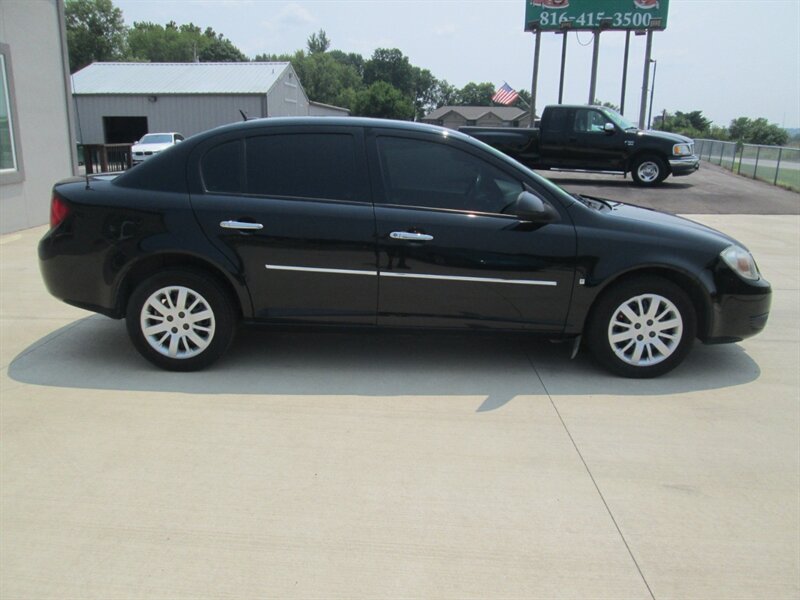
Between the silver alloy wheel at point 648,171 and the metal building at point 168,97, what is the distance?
26693 millimetres

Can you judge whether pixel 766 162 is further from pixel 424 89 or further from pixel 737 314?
pixel 424 89

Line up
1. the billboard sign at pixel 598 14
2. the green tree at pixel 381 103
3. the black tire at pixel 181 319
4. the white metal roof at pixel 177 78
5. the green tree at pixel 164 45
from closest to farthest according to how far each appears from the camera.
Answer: the black tire at pixel 181 319
the billboard sign at pixel 598 14
the white metal roof at pixel 177 78
the green tree at pixel 381 103
the green tree at pixel 164 45

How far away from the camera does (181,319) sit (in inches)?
187

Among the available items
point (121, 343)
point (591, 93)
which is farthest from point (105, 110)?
point (121, 343)

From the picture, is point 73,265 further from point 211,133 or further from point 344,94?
point 344,94

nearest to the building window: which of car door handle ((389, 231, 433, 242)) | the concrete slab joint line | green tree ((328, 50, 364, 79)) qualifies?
car door handle ((389, 231, 433, 242))

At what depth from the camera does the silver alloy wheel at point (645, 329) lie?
4.77m

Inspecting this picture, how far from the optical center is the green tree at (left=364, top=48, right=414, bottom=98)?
13988 centimetres

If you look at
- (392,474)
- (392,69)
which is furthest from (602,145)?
(392,69)

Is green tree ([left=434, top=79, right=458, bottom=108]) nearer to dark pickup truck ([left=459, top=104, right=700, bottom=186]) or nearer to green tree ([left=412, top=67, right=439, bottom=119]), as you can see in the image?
green tree ([left=412, top=67, right=439, bottom=119])

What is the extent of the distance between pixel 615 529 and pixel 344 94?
107 m

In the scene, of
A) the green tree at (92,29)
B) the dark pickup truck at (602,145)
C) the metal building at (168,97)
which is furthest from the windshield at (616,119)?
the green tree at (92,29)

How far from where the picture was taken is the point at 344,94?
10500cm

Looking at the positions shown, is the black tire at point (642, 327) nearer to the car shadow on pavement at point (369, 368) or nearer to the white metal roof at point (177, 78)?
the car shadow on pavement at point (369, 368)
